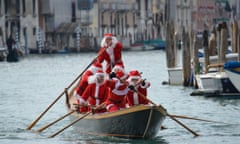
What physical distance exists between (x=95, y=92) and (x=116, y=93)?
2.51 ft

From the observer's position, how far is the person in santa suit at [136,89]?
1623 cm

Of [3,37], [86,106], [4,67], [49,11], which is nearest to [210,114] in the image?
[86,106]

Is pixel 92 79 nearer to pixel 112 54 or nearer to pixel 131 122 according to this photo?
pixel 112 54

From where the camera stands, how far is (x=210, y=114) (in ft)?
68.3

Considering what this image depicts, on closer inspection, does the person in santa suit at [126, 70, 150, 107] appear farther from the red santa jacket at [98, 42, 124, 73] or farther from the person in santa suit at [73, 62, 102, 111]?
the red santa jacket at [98, 42, 124, 73]

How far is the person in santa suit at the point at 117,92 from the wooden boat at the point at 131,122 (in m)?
0.18

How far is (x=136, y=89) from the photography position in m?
16.1

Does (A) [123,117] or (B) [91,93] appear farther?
(B) [91,93]

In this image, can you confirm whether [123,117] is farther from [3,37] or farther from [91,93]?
[3,37]

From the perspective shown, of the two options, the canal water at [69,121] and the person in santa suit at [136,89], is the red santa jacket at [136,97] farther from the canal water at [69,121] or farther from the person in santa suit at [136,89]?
the canal water at [69,121]

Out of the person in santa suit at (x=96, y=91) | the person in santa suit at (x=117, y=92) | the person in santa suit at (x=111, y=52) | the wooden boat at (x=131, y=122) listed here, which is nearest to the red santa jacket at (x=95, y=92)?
the person in santa suit at (x=96, y=91)

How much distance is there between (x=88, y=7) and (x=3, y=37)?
11.9 meters

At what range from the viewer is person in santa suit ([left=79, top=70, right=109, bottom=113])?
55.3ft

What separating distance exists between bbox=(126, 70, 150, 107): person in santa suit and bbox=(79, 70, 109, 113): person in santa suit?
1.83 feet
